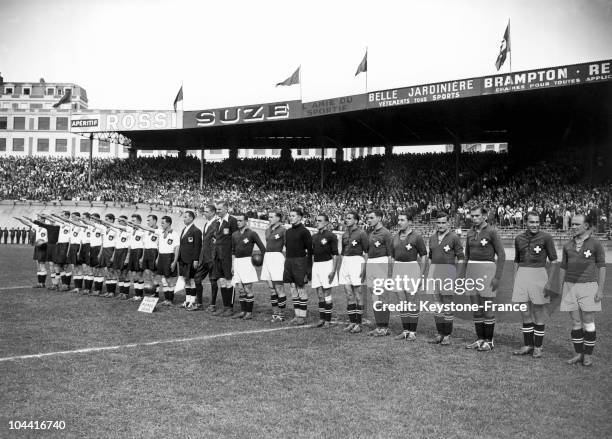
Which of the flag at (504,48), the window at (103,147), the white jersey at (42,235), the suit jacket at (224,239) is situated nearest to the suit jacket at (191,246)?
the suit jacket at (224,239)

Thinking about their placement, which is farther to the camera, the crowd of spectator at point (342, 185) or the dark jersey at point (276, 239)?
the crowd of spectator at point (342, 185)

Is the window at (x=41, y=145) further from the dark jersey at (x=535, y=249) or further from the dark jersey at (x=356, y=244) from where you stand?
the dark jersey at (x=535, y=249)

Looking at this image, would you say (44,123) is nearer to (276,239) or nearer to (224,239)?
(224,239)

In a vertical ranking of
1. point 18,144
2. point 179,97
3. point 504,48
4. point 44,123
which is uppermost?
point 44,123

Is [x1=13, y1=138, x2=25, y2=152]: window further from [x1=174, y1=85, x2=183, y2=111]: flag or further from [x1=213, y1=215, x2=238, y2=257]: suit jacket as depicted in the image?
[x1=213, y1=215, x2=238, y2=257]: suit jacket

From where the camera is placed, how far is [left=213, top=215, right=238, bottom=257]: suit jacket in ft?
37.3

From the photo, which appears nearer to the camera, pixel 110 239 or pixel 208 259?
pixel 208 259

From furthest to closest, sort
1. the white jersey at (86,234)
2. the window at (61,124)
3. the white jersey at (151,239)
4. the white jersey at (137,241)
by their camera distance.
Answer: the window at (61,124) < the white jersey at (86,234) < the white jersey at (137,241) < the white jersey at (151,239)

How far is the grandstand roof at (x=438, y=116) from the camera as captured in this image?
27.2 meters

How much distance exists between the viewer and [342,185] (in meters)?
40.8

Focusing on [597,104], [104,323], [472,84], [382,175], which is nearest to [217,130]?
[382,175]

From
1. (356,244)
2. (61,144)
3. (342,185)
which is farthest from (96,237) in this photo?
(61,144)

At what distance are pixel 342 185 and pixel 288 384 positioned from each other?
3460cm

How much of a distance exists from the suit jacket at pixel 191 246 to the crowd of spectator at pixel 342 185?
15998mm
